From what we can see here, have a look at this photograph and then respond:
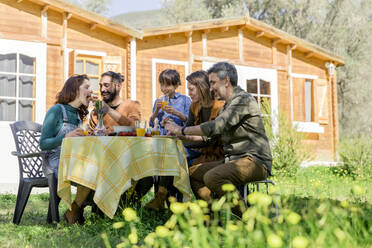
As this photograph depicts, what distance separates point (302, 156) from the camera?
9461 mm

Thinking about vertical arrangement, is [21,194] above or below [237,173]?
below

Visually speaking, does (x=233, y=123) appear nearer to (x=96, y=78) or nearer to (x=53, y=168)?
(x=53, y=168)

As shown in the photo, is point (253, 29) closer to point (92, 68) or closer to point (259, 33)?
point (259, 33)

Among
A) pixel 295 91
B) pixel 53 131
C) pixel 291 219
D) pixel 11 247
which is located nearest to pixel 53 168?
pixel 53 131

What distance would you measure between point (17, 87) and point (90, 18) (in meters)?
2.03

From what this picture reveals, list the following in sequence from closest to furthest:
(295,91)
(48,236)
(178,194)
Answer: (48,236)
(178,194)
(295,91)

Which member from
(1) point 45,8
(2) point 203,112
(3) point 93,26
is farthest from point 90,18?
(2) point 203,112

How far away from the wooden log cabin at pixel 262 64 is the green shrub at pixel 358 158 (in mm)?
1035

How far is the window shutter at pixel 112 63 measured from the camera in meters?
9.17

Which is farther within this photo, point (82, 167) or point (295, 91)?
point (295, 91)

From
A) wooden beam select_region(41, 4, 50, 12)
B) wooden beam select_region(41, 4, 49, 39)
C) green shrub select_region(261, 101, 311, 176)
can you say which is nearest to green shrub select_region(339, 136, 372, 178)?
green shrub select_region(261, 101, 311, 176)

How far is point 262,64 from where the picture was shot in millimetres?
11641

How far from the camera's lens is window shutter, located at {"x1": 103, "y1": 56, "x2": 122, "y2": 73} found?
9.17 m

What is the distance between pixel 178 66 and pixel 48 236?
24.0ft
